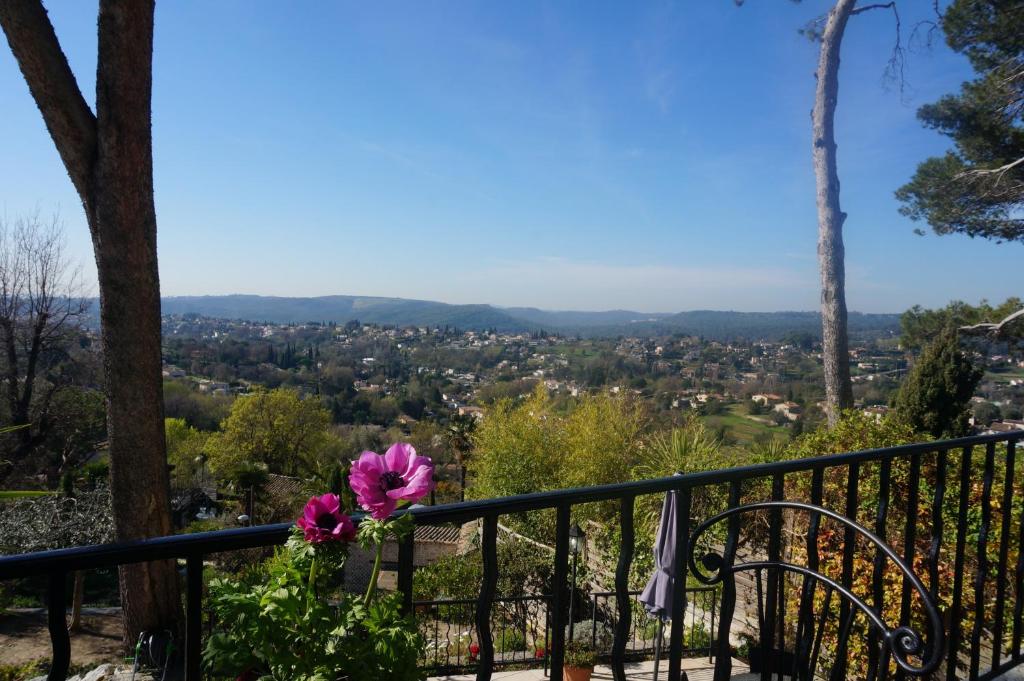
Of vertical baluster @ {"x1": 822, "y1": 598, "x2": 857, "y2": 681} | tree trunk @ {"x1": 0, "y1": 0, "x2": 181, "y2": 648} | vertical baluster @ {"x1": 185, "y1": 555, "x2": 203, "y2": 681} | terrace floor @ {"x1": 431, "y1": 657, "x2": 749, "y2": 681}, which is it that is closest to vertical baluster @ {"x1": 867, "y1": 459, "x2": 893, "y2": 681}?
vertical baluster @ {"x1": 822, "y1": 598, "x2": 857, "y2": 681}

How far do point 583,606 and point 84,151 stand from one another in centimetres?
1138

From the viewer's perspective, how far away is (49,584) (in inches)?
31.2

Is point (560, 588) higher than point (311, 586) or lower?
lower

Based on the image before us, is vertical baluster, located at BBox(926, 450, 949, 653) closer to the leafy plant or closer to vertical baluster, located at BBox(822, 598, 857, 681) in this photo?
vertical baluster, located at BBox(822, 598, 857, 681)

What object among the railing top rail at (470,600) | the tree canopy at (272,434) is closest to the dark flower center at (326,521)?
the railing top rail at (470,600)

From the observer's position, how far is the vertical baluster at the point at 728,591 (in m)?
1.33

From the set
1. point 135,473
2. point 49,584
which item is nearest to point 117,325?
point 135,473

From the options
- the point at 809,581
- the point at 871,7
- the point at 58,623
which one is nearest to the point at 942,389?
the point at 871,7

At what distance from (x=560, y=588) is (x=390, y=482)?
0.51m

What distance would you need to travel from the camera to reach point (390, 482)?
88 centimetres

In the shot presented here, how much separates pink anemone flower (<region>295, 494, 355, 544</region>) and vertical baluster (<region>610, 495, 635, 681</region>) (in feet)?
1.96

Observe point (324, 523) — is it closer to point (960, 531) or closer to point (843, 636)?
point (843, 636)

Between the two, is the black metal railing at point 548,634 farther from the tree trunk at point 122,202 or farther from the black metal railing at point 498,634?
the tree trunk at point 122,202

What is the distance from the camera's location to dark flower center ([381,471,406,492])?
87cm
